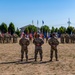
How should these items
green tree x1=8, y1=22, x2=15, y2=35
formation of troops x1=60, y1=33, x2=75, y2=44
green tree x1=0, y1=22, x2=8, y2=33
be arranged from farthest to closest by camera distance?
1. green tree x1=8, y1=22, x2=15, y2=35
2. green tree x1=0, y1=22, x2=8, y2=33
3. formation of troops x1=60, y1=33, x2=75, y2=44

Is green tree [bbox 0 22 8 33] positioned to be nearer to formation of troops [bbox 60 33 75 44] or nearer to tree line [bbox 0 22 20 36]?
tree line [bbox 0 22 20 36]

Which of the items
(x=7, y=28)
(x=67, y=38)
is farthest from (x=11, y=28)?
(x=67, y=38)

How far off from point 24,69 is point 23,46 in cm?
334

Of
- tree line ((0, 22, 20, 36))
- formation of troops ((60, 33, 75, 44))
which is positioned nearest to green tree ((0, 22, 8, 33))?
tree line ((0, 22, 20, 36))

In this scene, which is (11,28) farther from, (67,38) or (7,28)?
(67,38)

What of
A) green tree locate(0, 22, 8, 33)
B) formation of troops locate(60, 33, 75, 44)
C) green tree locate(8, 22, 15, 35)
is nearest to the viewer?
formation of troops locate(60, 33, 75, 44)

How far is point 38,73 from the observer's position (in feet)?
40.3

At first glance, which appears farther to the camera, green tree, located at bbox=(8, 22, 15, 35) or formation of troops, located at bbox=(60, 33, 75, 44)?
green tree, located at bbox=(8, 22, 15, 35)

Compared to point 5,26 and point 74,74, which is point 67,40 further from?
point 5,26

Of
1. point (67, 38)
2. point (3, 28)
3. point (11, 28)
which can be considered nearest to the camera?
point (67, 38)

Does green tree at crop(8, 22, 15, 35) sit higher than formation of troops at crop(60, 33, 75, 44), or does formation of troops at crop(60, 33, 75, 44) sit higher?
green tree at crop(8, 22, 15, 35)

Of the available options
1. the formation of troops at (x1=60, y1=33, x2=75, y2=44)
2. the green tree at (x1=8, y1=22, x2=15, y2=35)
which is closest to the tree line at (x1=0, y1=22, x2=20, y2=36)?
the green tree at (x1=8, y1=22, x2=15, y2=35)

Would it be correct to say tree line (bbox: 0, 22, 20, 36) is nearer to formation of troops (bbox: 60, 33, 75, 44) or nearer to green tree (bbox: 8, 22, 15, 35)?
green tree (bbox: 8, 22, 15, 35)

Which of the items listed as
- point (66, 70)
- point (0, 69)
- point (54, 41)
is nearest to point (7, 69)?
point (0, 69)
